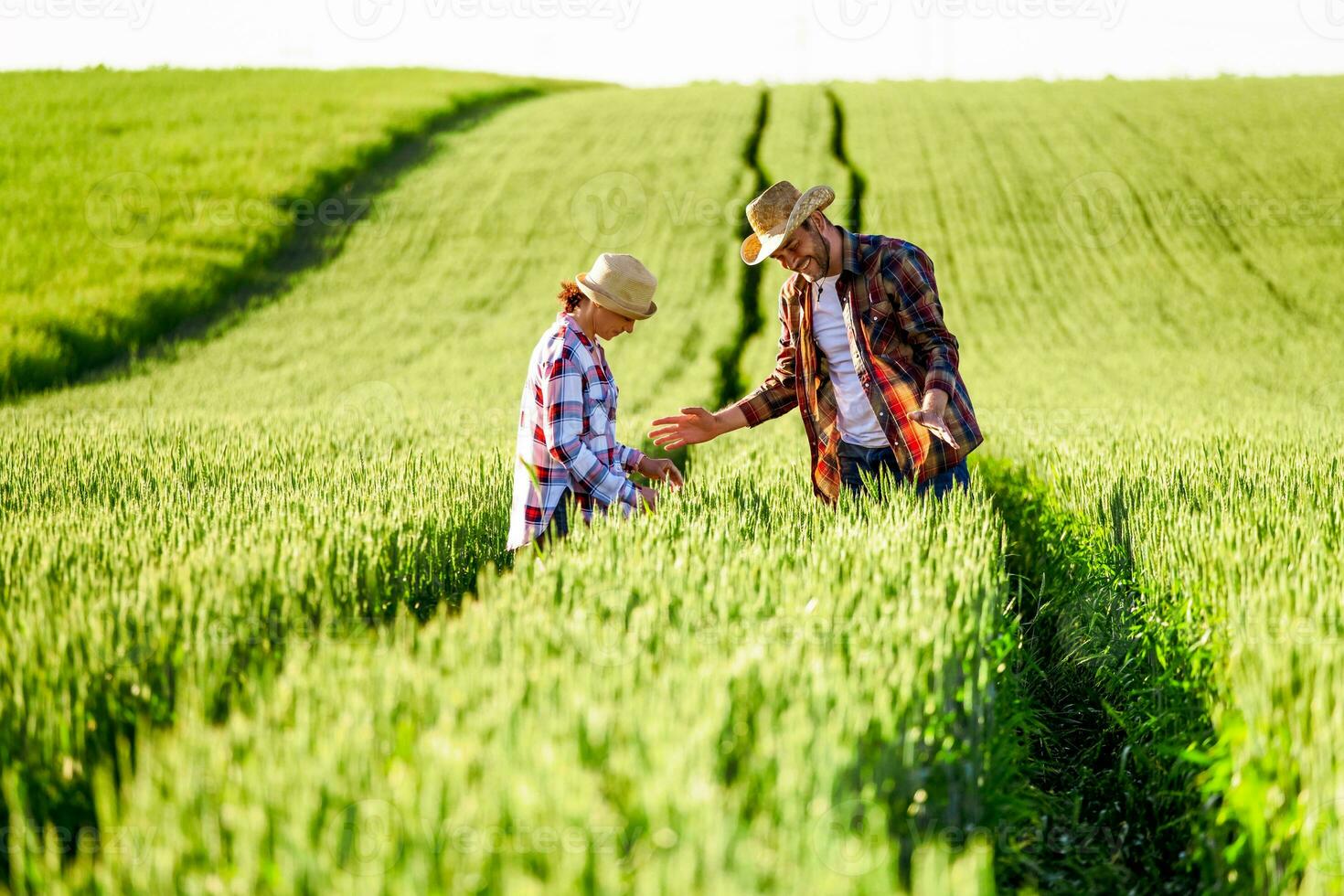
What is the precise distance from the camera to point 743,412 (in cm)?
479

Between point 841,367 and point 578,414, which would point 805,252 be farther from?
point 578,414

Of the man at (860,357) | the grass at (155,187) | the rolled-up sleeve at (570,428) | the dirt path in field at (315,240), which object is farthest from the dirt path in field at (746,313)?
the grass at (155,187)

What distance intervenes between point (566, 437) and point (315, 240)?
21.9 metres

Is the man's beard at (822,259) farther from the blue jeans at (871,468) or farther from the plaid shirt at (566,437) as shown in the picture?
the plaid shirt at (566,437)

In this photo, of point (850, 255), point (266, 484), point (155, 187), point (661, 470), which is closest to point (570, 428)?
point (661, 470)

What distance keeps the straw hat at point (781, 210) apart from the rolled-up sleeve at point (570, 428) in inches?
35.2

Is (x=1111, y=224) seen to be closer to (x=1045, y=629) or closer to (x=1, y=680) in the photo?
(x=1045, y=629)

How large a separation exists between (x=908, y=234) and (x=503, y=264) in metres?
8.75

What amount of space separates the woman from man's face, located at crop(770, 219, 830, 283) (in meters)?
0.62

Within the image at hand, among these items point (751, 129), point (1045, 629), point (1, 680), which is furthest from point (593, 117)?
point (1, 680)

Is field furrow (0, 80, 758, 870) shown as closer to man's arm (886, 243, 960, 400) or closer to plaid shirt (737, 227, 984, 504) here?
plaid shirt (737, 227, 984, 504)

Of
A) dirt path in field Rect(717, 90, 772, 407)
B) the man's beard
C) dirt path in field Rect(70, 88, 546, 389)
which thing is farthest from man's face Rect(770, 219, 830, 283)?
dirt path in field Rect(70, 88, 546, 389)

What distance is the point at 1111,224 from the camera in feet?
78.8

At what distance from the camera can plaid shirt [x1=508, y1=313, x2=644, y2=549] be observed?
146 inches
